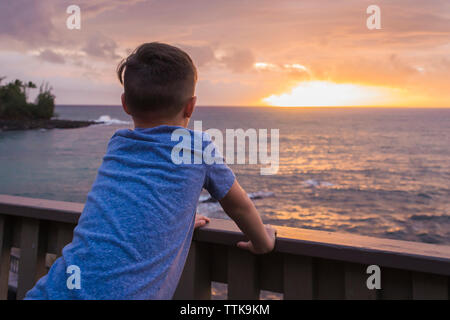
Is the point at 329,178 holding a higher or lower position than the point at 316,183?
higher

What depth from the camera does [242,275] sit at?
1.09 metres

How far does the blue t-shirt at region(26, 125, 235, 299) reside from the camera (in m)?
0.80

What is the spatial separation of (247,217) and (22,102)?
54706 mm

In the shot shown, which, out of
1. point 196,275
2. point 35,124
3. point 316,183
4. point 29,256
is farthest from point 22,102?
point 196,275

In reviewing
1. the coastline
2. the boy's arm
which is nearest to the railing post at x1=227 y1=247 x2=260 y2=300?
the boy's arm

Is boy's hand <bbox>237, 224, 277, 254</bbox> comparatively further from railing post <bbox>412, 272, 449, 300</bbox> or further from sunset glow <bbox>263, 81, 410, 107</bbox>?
sunset glow <bbox>263, 81, 410, 107</bbox>

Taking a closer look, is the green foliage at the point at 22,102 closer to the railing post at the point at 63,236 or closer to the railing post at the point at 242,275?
the railing post at the point at 63,236

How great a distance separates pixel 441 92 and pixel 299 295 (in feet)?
195

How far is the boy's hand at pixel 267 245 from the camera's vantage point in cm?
99

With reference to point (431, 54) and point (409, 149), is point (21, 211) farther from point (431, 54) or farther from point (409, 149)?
point (431, 54)

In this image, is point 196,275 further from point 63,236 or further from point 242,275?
point 63,236

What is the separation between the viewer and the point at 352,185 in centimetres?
2447

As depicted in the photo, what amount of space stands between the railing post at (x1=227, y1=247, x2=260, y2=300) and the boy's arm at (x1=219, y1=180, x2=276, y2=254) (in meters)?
0.10

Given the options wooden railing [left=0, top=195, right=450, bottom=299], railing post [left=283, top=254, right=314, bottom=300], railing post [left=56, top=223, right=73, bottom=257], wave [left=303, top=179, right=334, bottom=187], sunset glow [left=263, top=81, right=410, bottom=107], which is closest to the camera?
wooden railing [left=0, top=195, right=450, bottom=299]
